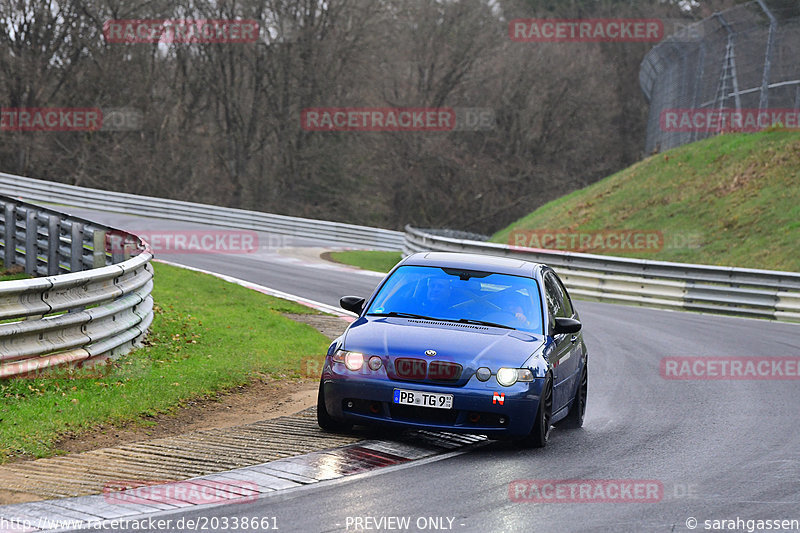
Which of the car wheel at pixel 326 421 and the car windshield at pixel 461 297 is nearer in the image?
the car wheel at pixel 326 421

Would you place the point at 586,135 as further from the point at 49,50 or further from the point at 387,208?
the point at 49,50

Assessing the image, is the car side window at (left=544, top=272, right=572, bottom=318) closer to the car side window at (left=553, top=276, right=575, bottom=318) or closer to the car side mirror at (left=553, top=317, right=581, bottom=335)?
the car side window at (left=553, top=276, right=575, bottom=318)

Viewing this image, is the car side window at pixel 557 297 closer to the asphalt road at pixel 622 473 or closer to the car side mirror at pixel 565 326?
the car side mirror at pixel 565 326

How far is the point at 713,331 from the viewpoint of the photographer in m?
18.0

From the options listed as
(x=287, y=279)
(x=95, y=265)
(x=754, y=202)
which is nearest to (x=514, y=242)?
(x=754, y=202)

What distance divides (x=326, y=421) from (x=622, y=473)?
7.71ft

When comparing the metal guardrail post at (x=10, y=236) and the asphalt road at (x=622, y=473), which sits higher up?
the metal guardrail post at (x=10, y=236)

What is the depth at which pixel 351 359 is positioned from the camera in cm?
835

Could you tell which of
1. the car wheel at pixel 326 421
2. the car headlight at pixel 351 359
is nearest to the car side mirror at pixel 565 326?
the car headlight at pixel 351 359

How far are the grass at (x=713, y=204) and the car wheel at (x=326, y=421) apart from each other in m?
19.1

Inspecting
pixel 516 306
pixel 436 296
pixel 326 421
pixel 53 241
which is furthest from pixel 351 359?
pixel 53 241

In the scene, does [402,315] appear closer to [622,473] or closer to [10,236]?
[622,473]

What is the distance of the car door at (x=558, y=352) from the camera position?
8961mm

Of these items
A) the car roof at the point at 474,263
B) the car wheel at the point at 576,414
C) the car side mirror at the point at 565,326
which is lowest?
the car wheel at the point at 576,414
